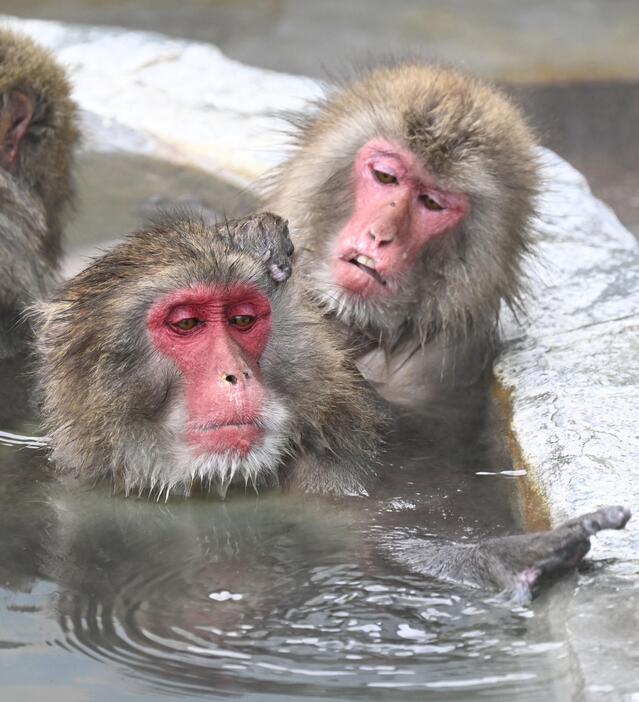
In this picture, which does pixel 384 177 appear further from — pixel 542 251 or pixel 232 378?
pixel 232 378

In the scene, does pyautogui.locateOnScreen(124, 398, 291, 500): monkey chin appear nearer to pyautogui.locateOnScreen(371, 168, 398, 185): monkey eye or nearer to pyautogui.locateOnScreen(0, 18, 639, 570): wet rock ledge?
pyautogui.locateOnScreen(0, 18, 639, 570): wet rock ledge

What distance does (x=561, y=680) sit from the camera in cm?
289

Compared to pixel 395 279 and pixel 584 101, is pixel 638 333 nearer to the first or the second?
pixel 395 279

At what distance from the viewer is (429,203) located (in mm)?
4969


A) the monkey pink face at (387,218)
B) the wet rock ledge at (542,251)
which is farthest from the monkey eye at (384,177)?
the wet rock ledge at (542,251)

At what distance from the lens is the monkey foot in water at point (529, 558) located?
329cm

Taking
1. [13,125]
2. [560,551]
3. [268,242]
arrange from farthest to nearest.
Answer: [13,125] < [268,242] < [560,551]

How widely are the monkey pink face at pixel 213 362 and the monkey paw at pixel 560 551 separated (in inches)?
35.6

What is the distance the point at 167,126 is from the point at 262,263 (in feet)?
11.4

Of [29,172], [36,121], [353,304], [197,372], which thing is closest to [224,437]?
[197,372]

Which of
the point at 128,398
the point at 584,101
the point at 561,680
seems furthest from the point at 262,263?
the point at 584,101

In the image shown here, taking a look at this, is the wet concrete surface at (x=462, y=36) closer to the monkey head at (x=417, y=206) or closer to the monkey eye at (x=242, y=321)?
the monkey head at (x=417, y=206)

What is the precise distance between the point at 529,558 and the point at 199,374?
1.08 meters

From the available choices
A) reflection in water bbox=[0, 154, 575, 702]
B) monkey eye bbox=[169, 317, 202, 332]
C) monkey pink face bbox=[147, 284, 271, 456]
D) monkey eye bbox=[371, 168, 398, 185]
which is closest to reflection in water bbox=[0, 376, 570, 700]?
reflection in water bbox=[0, 154, 575, 702]
